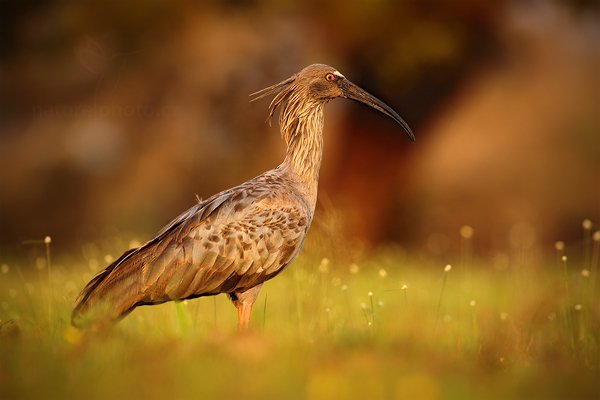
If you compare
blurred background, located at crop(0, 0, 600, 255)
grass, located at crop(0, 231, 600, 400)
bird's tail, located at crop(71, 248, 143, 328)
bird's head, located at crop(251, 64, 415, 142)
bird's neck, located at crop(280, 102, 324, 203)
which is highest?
blurred background, located at crop(0, 0, 600, 255)

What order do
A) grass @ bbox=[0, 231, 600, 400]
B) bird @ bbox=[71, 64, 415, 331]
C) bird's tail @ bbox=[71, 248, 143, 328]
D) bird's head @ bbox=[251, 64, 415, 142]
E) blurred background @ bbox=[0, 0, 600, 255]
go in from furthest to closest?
blurred background @ bbox=[0, 0, 600, 255], bird's head @ bbox=[251, 64, 415, 142], bird @ bbox=[71, 64, 415, 331], bird's tail @ bbox=[71, 248, 143, 328], grass @ bbox=[0, 231, 600, 400]

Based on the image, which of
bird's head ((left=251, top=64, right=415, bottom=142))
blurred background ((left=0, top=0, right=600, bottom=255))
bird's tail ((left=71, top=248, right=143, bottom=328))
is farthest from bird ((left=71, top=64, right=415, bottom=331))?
blurred background ((left=0, top=0, right=600, bottom=255))

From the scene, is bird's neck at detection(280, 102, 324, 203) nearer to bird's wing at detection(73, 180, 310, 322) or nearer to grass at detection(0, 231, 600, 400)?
bird's wing at detection(73, 180, 310, 322)

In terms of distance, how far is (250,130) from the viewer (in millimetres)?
17234

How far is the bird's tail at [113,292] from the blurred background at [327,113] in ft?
18.9

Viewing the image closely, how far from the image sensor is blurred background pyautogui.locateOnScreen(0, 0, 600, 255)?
15.5 m

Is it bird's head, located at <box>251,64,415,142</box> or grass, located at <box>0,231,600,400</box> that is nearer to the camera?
grass, located at <box>0,231,600,400</box>

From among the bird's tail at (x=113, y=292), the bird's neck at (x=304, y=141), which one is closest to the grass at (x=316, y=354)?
the bird's tail at (x=113, y=292)

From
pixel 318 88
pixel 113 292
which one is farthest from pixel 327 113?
pixel 113 292

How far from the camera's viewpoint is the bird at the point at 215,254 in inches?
255

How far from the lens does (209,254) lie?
669cm

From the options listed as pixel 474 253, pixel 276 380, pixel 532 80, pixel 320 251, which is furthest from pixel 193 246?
pixel 532 80

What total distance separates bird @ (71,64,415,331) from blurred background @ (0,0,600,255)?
4712 mm

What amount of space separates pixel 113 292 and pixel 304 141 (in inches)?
87.1
